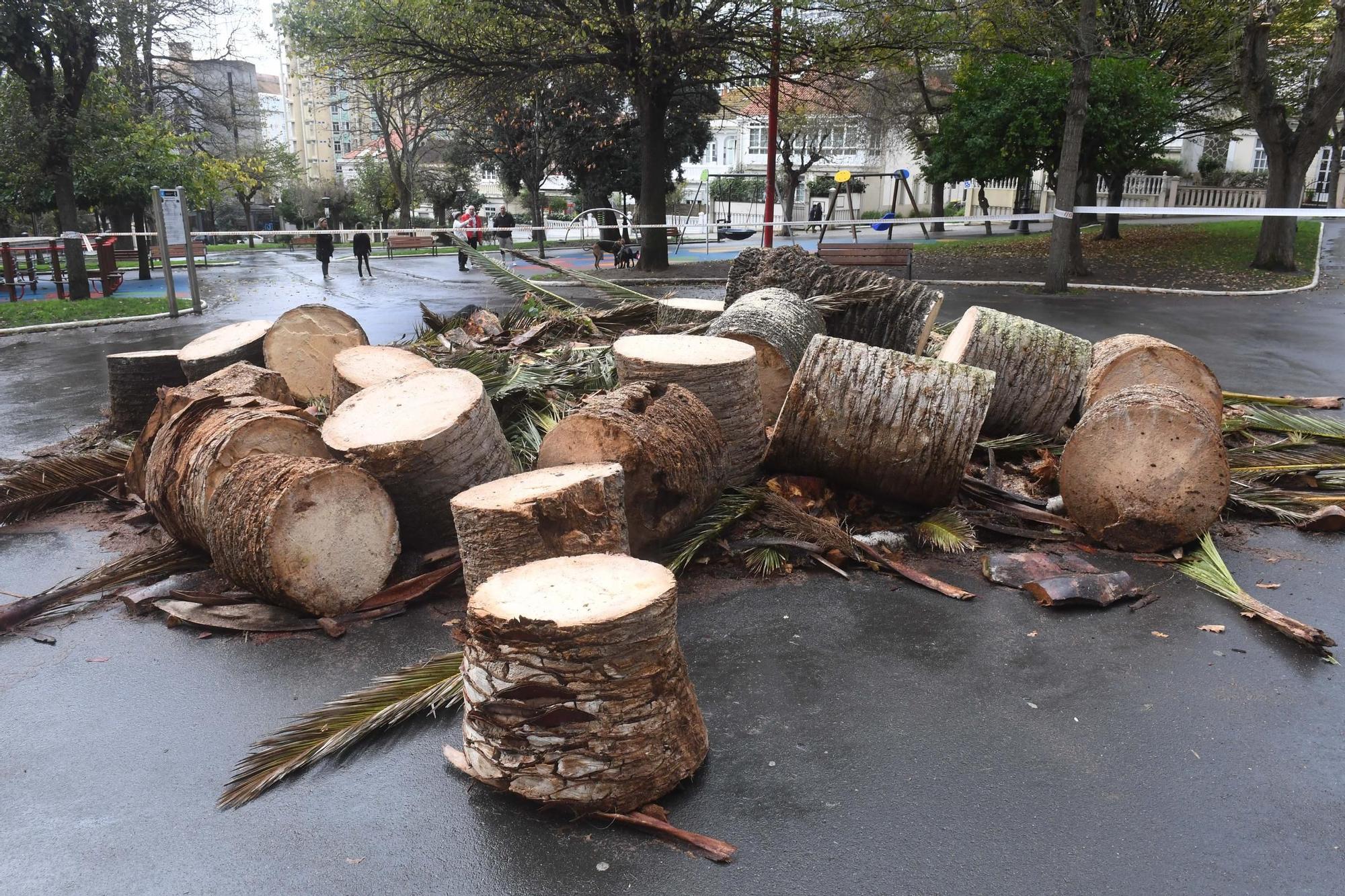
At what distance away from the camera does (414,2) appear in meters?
17.2

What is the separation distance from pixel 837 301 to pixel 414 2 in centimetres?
1396

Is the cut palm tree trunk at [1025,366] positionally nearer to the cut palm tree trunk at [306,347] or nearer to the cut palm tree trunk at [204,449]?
the cut palm tree trunk at [204,449]

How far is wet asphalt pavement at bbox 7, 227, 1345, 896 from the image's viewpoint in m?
2.76

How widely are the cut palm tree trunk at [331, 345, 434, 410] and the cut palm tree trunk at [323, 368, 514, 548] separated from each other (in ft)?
1.68

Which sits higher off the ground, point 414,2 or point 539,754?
point 414,2

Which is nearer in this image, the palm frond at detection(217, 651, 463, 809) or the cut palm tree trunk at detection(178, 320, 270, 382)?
the palm frond at detection(217, 651, 463, 809)

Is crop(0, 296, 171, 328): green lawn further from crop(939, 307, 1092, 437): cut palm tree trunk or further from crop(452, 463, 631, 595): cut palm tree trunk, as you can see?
crop(939, 307, 1092, 437): cut palm tree trunk

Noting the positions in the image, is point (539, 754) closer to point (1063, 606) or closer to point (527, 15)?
point (1063, 606)

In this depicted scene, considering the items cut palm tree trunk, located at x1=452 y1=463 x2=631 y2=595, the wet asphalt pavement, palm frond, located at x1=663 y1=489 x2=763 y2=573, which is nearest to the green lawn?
the wet asphalt pavement

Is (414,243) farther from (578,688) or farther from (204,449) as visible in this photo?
(578,688)

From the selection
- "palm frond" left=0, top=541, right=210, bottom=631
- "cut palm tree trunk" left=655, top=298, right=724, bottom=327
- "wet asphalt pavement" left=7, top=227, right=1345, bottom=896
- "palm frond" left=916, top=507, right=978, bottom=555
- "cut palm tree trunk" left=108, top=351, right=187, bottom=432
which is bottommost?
"wet asphalt pavement" left=7, top=227, right=1345, bottom=896

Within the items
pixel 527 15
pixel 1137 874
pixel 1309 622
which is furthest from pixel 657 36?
pixel 1137 874

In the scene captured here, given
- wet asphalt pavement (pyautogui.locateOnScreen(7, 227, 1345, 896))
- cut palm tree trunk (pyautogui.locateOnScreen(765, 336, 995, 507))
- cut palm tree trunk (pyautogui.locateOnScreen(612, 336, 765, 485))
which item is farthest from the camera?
cut palm tree trunk (pyautogui.locateOnScreen(612, 336, 765, 485))

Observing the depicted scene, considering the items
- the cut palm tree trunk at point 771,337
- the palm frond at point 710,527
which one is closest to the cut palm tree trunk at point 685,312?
the cut palm tree trunk at point 771,337
